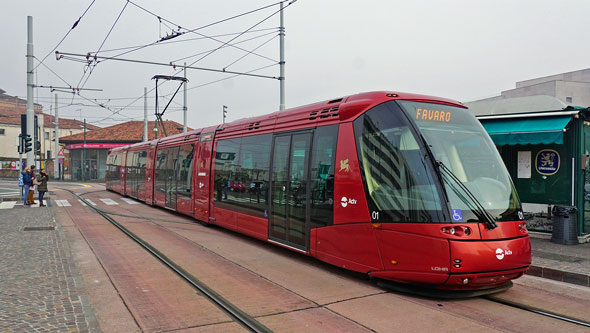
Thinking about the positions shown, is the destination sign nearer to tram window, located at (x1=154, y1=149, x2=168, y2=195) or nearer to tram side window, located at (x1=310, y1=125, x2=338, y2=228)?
tram side window, located at (x1=310, y1=125, x2=338, y2=228)

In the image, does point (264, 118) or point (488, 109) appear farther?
point (488, 109)

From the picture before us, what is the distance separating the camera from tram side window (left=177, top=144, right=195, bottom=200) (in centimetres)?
1445

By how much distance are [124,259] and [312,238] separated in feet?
12.2

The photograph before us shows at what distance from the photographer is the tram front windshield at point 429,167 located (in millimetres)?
5887

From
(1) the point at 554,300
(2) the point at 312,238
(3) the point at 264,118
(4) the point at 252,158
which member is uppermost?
(3) the point at 264,118

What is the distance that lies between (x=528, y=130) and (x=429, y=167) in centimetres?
616

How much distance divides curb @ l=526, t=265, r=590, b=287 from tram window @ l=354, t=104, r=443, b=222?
3.38 m

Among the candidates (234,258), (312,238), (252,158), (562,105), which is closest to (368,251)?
(312,238)

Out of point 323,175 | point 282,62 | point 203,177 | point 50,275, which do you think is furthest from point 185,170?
point 323,175

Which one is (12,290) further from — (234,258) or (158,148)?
(158,148)

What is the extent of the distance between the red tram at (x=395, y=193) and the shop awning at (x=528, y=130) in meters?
4.49

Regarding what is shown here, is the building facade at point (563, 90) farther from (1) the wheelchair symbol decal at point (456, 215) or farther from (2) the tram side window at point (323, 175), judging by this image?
(1) the wheelchair symbol decal at point (456, 215)

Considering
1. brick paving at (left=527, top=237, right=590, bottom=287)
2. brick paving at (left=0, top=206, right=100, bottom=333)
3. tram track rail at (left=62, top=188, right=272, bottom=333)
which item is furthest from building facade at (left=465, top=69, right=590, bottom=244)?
brick paving at (left=0, top=206, right=100, bottom=333)

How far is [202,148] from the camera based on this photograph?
1352 cm
